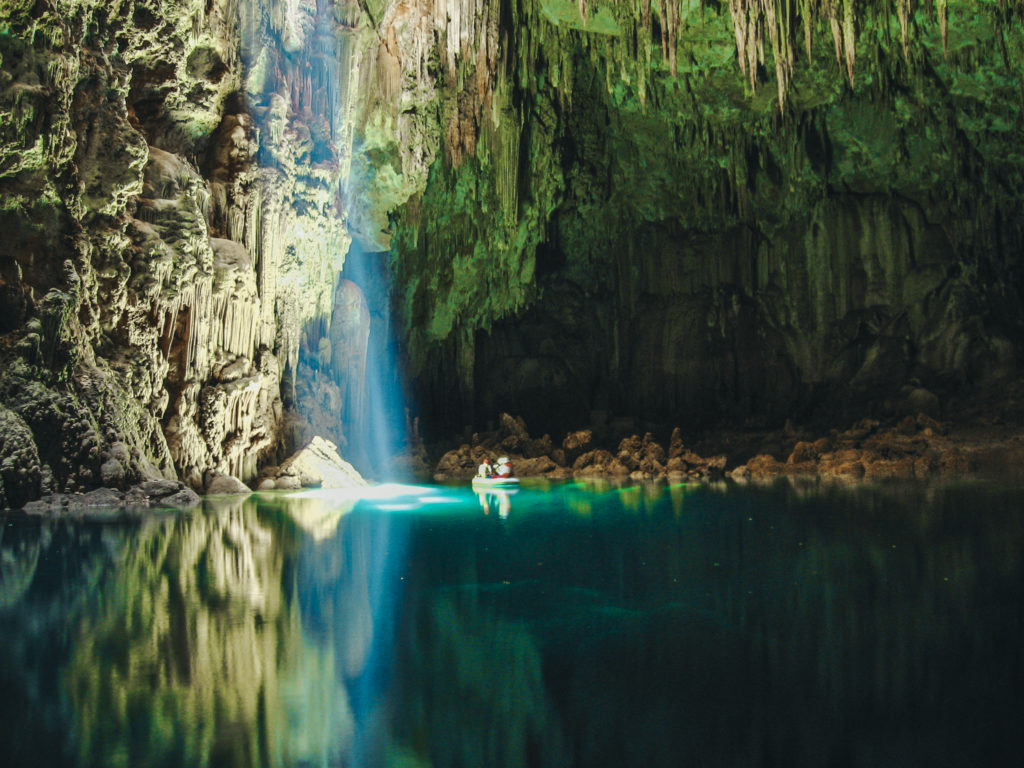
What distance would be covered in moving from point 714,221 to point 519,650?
49.7ft

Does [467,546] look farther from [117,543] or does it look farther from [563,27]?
[563,27]

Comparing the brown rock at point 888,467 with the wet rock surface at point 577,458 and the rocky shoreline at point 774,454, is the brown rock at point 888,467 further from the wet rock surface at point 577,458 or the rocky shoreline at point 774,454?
the wet rock surface at point 577,458

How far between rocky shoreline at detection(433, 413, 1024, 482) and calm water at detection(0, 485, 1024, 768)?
19.3 ft

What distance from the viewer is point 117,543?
5070 millimetres

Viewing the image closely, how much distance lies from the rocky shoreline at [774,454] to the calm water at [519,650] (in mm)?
5883

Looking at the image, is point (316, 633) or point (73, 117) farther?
point (73, 117)

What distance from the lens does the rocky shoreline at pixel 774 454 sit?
10.8 meters

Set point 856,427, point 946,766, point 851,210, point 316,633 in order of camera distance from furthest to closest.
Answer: point 851,210
point 856,427
point 316,633
point 946,766

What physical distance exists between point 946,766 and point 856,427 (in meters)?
12.9

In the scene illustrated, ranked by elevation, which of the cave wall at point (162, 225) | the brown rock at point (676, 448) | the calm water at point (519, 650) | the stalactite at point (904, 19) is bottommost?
the calm water at point (519, 650)

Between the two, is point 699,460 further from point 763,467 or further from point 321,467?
point 321,467

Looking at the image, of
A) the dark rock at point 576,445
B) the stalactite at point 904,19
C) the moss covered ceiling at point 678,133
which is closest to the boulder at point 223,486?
the moss covered ceiling at point 678,133

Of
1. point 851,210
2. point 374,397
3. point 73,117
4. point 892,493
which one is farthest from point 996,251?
point 73,117

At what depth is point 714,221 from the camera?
16.6 meters
